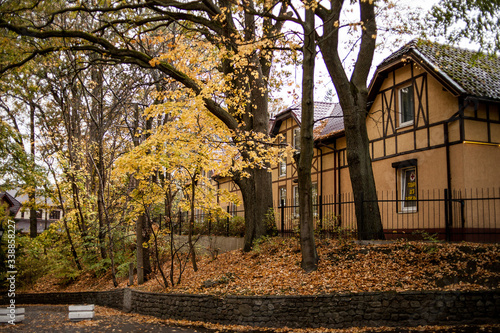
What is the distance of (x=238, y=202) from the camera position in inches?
619

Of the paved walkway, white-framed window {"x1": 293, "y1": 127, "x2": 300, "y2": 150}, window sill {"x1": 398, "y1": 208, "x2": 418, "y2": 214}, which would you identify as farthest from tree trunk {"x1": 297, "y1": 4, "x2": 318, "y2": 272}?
white-framed window {"x1": 293, "y1": 127, "x2": 300, "y2": 150}

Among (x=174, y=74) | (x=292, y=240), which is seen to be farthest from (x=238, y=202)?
(x=174, y=74)

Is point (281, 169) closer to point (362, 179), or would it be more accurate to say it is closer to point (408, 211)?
point (408, 211)

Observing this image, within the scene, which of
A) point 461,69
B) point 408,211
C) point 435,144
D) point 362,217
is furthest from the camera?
point 408,211

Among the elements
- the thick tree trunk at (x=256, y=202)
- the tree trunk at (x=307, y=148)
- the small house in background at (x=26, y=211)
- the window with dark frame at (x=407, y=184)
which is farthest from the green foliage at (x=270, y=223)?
the small house in background at (x=26, y=211)

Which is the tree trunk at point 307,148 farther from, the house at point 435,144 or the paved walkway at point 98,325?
the paved walkway at point 98,325

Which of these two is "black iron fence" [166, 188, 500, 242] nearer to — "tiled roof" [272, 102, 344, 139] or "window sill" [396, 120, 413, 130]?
"window sill" [396, 120, 413, 130]

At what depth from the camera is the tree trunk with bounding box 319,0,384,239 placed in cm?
1249

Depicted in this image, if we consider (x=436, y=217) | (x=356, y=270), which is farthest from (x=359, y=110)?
(x=436, y=217)

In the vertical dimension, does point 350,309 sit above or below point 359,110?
below

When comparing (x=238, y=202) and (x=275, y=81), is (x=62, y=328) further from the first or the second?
(x=275, y=81)

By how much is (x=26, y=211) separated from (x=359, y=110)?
73.0 feet

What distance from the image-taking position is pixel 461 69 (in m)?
15.9

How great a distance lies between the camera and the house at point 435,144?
14.3 meters
